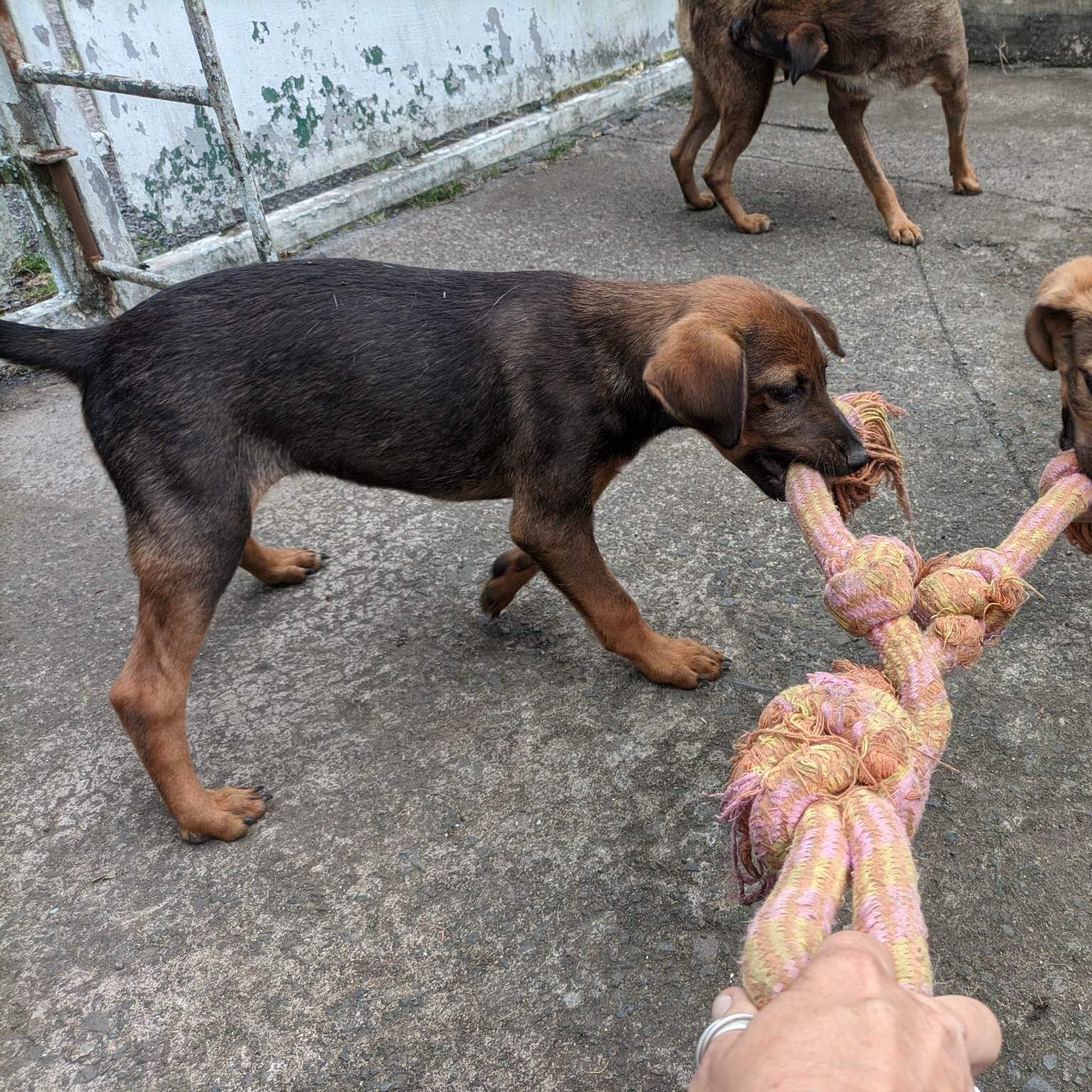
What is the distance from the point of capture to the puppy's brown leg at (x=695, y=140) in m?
6.32

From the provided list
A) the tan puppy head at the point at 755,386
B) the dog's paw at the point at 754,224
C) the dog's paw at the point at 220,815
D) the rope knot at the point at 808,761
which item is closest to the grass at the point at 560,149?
the dog's paw at the point at 754,224

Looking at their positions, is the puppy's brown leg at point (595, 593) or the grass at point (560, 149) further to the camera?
the grass at point (560, 149)

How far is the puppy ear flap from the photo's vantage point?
10.1ft

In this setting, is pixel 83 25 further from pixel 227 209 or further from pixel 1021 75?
pixel 1021 75

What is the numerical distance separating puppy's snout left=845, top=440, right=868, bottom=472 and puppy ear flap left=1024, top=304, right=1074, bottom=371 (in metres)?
0.78

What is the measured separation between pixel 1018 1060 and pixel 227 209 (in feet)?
19.7

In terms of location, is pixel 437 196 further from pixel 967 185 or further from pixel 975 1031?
pixel 975 1031

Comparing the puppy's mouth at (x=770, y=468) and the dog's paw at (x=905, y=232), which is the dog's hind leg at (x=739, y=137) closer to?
the dog's paw at (x=905, y=232)

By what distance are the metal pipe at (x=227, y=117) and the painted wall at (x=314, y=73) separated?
981 mm

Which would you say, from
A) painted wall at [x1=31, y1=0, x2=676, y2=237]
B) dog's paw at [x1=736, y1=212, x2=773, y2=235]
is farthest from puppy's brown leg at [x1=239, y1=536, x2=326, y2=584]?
dog's paw at [x1=736, y1=212, x2=773, y2=235]

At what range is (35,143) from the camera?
527cm

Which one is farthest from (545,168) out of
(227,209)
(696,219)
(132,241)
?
(132,241)

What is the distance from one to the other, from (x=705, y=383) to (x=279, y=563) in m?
1.84

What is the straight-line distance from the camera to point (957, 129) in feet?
20.3
